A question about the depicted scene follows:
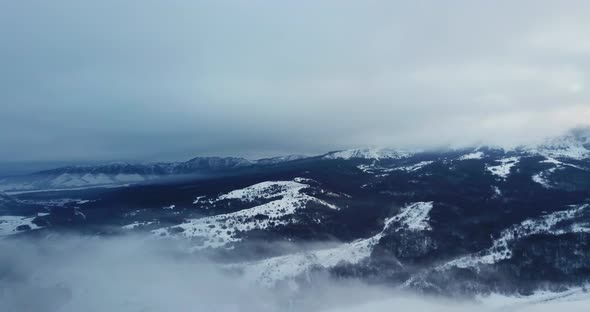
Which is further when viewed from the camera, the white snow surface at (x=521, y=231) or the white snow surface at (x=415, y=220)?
the white snow surface at (x=415, y=220)

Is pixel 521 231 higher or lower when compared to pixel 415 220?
lower

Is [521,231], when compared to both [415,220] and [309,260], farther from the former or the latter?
[309,260]

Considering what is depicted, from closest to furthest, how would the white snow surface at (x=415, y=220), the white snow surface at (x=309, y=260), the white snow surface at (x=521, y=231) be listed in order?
1. the white snow surface at (x=309, y=260)
2. the white snow surface at (x=521, y=231)
3. the white snow surface at (x=415, y=220)

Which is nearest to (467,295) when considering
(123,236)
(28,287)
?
(28,287)

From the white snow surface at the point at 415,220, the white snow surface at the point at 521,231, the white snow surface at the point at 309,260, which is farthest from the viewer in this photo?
the white snow surface at the point at 415,220

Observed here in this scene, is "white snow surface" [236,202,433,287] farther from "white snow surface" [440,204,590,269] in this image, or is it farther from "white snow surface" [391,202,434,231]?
"white snow surface" [440,204,590,269]

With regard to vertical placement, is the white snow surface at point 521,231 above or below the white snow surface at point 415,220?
below

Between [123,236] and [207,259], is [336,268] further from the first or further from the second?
[123,236]

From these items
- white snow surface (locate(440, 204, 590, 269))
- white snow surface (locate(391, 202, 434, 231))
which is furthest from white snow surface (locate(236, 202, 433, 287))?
white snow surface (locate(440, 204, 590, 269))

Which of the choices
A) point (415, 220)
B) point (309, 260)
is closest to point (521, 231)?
point (415, 220)

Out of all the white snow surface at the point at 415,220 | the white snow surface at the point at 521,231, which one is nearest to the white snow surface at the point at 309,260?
the white snow surface at the point at 415,220

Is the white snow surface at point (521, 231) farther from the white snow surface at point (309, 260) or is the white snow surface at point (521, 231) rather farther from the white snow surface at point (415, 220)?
the white snow surface at point (309, 260)
